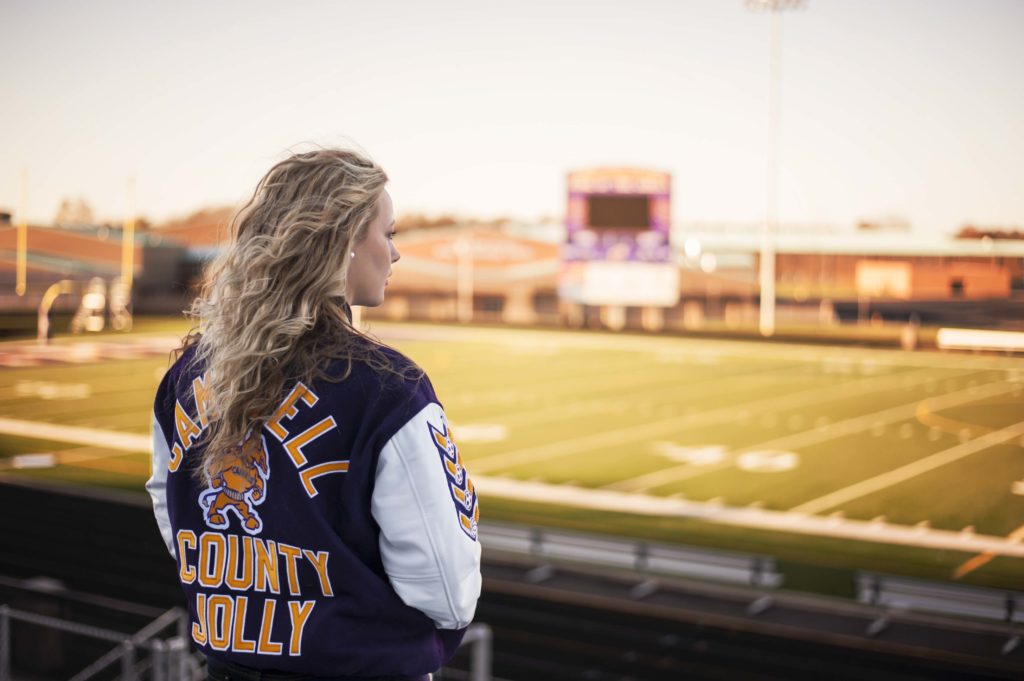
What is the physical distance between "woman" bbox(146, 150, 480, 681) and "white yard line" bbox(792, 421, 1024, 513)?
668 inches

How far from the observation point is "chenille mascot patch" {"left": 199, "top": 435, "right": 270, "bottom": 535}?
5.02 ft

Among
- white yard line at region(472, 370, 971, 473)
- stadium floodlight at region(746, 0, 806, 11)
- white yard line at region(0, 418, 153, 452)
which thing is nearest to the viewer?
white yard line at region(472, 370, 971, 473)

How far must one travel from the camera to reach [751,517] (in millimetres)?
17094

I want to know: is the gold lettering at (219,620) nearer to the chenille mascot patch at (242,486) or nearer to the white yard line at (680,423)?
the chenille mascot patch at (242,486)

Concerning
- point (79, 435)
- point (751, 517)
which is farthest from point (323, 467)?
point (79, 435)

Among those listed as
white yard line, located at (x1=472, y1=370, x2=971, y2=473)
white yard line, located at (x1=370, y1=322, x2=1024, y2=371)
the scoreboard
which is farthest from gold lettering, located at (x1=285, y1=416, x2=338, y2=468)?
white yard line, located at (x1=370, y1=322, x2=1024, y2=371)

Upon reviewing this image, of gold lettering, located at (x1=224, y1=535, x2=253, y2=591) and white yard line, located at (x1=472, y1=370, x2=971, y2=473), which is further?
white yard line, located at (x1=472, y1=370, x2=971, y2=473)

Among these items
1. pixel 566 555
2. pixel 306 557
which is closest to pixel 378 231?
pixel 306 557

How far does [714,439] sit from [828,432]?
3003mm

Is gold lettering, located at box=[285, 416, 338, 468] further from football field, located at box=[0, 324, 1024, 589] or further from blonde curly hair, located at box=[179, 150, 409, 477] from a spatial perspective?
football field, located at box=[0, 324, 1024, 589]

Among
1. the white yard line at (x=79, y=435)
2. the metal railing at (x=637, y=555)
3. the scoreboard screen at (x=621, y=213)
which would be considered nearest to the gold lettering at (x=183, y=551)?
the metal railing at (x=637, y=555)

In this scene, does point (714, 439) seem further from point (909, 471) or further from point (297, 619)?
point (297, 619)

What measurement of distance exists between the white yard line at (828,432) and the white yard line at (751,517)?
923mm

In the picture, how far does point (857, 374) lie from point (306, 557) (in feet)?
117
